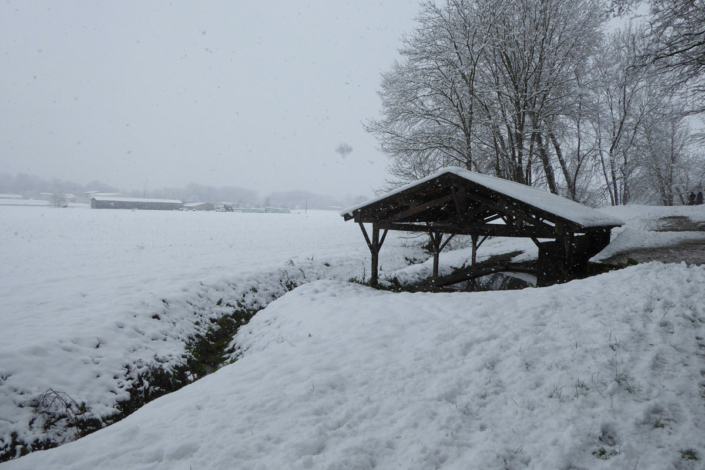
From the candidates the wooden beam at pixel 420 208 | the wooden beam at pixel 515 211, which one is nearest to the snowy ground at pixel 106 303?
the wooden beam at pixel 420 208

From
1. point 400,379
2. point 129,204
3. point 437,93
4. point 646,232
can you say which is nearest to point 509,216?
point 400,379

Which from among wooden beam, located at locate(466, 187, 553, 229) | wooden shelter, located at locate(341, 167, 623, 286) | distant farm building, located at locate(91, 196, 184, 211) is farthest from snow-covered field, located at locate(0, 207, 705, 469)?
distant farm building, located at locate(91, 196, 184, 211)

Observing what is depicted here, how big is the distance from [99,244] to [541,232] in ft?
64.3

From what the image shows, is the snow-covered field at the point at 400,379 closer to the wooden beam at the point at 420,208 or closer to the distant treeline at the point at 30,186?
the wooden beam at the point at 420,208

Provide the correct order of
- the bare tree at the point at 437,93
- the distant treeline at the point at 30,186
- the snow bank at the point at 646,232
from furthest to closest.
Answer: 1. the distant treeline at the point at 30,186
2. the bare tree at the point at 437,93
3. the snow bank at the point at 646,232

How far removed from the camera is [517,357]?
12.5 feet

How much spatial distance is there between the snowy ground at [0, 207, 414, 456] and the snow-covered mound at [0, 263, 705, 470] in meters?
→ 1.77

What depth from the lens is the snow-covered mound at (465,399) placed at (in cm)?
270

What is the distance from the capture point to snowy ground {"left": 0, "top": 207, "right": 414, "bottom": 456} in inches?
192

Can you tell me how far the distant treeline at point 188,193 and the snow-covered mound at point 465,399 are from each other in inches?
3695

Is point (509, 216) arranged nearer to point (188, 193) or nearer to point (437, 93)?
point (437, 93)

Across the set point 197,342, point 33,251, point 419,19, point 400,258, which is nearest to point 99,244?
point 33,251

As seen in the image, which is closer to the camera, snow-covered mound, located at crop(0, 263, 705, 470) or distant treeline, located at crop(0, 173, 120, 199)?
snow-covered mound, located at crop(0, 263, 705, 470)

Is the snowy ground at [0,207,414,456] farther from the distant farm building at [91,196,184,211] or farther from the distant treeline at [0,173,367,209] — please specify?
the distant treeline at [0,173,367,209]
